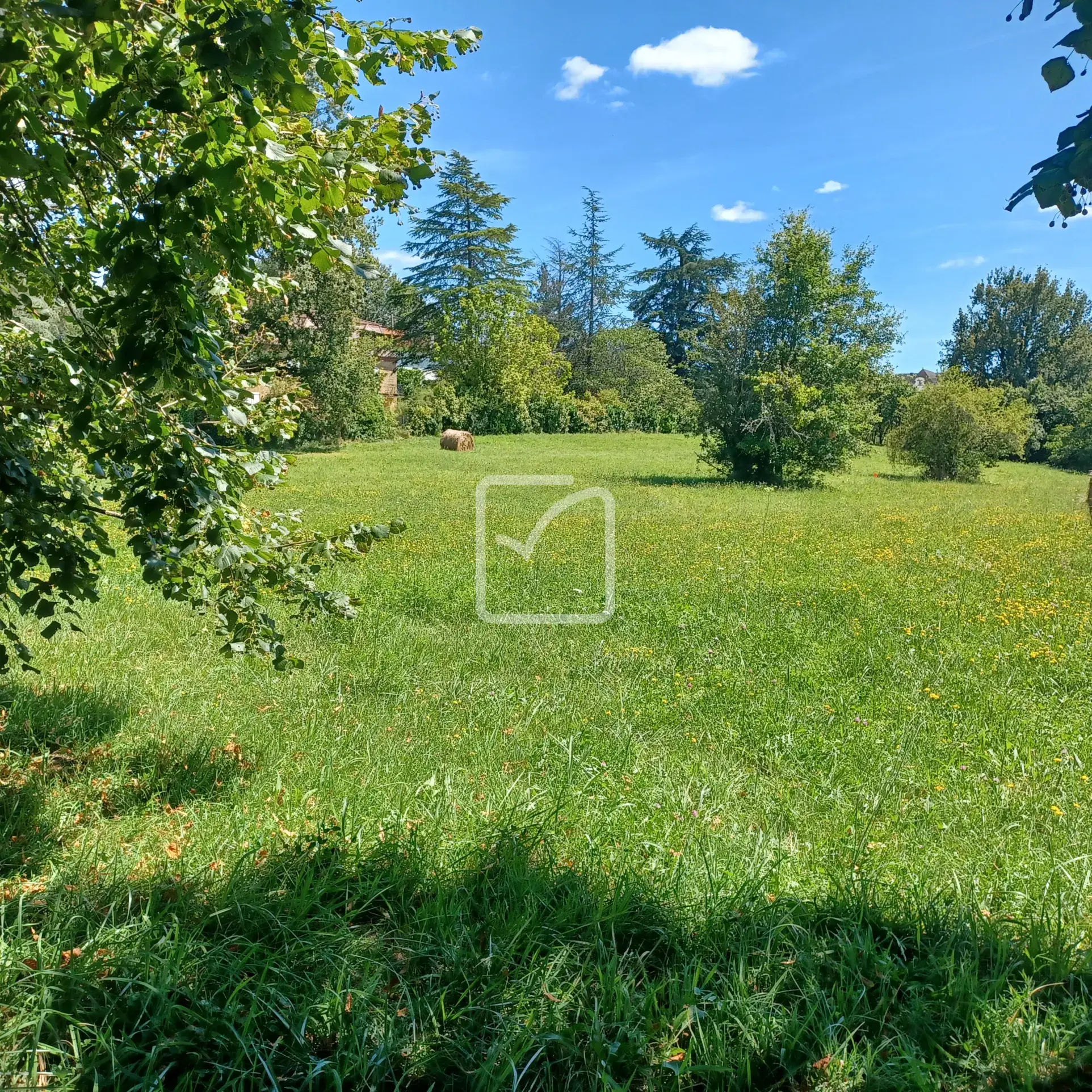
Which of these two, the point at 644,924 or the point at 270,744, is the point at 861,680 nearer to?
the point at 644,924

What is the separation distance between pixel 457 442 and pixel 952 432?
17714 mm

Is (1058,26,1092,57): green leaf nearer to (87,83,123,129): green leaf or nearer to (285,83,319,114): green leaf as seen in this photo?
(285,83,319,114): green leaf

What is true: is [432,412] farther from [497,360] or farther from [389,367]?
[389,367]

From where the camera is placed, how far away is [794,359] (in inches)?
771

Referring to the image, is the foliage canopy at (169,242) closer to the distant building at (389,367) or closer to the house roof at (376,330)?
the house roof at (376,330)

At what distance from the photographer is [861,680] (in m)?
5.42

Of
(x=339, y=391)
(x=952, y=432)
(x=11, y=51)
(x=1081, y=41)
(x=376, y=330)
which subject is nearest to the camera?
(x=11, y=51)

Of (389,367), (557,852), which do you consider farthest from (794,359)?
(389,367)

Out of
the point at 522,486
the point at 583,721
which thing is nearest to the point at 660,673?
the point at 583,721

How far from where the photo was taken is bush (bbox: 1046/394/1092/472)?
3212cm

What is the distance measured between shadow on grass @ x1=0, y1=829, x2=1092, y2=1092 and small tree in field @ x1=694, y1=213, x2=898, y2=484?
1779 centimetres

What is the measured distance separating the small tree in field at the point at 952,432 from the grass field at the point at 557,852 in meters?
18.2

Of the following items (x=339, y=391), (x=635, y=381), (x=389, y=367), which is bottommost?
(x=339, y=391)

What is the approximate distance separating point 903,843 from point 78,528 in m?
3.91
